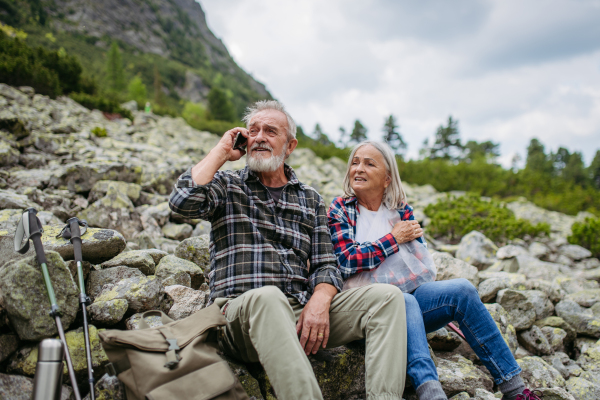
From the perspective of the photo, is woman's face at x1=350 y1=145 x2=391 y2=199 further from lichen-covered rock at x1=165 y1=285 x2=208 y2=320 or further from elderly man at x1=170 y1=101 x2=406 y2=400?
lichen-covered rock at x1=165 y1=285 x2=208 y2=320

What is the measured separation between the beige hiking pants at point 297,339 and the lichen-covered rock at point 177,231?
3185 millimetres

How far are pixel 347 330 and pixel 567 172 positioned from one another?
144 feet

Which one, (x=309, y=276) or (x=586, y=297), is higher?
(x=309, y=276)

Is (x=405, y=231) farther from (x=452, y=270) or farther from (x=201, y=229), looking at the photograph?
(x=201, y=229)

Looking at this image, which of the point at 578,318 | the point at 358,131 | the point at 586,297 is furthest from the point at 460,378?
the point at 358,131

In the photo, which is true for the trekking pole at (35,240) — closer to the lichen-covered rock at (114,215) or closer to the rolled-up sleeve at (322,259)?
the rolled-up sleeve at (322,259)

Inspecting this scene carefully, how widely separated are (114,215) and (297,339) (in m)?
4.54

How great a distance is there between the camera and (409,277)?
2.79 meters

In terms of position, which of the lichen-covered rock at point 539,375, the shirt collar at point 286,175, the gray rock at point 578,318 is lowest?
the lichen-covered rock at point 539,375

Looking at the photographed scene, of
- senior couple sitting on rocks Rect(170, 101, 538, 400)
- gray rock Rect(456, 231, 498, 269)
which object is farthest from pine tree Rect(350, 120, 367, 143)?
senior couple sitting on rocks Rect(170, 101, 538, 400)

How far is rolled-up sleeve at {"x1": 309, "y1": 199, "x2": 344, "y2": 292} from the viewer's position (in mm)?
2588

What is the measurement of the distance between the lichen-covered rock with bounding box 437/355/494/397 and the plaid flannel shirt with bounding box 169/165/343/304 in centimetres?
116

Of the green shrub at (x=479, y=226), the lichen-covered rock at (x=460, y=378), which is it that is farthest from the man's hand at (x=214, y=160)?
the green shrub at (x=479, y=226)

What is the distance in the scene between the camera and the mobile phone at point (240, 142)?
274 centimetres
